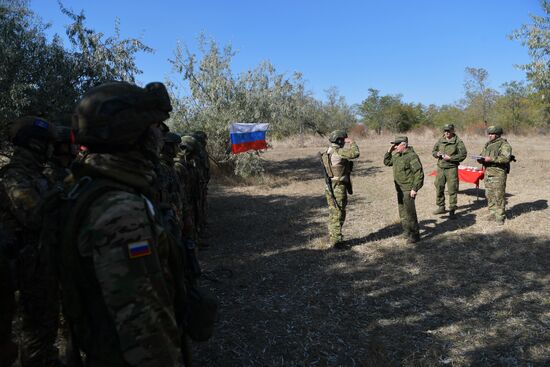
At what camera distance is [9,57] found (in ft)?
26.3

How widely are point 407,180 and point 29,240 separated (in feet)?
20.3

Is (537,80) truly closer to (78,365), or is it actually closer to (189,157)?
(189,157)

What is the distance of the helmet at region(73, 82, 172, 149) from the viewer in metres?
1.65

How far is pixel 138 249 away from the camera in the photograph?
150cm

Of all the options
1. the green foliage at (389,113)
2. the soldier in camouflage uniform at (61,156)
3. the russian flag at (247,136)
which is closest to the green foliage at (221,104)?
the russian flag at (247,136)

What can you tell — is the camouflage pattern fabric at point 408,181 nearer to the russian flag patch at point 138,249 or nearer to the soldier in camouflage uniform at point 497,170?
the soldier in camouflage uniform at point 497,170

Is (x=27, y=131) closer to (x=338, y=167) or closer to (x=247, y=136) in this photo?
(x=338, y=167)

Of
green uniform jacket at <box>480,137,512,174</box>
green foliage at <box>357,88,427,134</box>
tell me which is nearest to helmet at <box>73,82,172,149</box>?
green uniform jacket at <box>480,137,512,174</box>

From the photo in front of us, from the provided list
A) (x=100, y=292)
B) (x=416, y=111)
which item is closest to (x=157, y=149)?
(x=100, y=292)

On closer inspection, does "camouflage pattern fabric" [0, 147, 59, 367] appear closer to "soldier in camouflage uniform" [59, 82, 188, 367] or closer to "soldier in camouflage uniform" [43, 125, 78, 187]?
"soldier in camouflage uniform" [43, 125, 78, 187]

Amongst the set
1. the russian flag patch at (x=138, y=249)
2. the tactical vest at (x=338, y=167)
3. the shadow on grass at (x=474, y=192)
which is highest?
the russian flag patch at (x=138, y=249)

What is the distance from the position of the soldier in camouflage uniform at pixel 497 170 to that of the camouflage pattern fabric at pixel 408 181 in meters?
2.26

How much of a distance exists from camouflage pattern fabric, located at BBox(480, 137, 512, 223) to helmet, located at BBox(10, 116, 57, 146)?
8352 mm

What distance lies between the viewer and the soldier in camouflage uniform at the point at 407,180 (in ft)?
24.6
